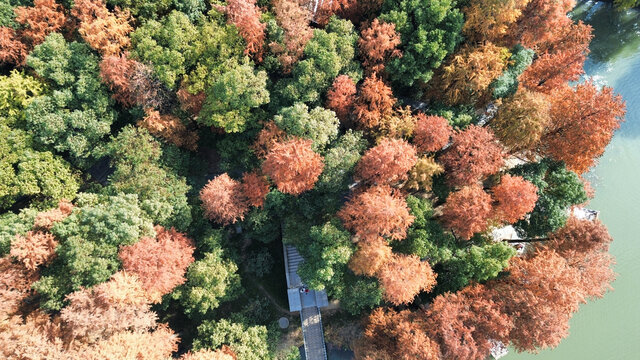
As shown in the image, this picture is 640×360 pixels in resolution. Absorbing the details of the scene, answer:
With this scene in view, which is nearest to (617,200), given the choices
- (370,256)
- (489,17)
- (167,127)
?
(489,17)

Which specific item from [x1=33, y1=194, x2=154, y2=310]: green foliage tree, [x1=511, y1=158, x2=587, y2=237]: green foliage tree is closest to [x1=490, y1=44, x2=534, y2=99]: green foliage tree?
[x1=511, y1=158, x2=587, y2=237]: green foliage tree

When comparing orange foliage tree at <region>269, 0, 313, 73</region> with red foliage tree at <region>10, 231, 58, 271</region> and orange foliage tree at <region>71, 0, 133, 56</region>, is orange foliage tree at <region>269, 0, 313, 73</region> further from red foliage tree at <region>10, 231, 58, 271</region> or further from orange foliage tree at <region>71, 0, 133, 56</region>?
red foliage tree at <region>10, 231, 58, 271</region>

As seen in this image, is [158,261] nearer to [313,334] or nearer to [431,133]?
[313,334]

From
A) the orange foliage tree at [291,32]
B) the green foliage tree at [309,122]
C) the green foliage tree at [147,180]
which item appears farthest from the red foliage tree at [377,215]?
the green foliage tree at [147,180]

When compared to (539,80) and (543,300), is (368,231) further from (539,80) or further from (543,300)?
(539,80)

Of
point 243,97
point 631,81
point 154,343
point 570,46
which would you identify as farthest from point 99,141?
point 631,81

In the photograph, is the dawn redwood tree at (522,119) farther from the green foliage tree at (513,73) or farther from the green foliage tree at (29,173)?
the green foliage tree at (29,173)
